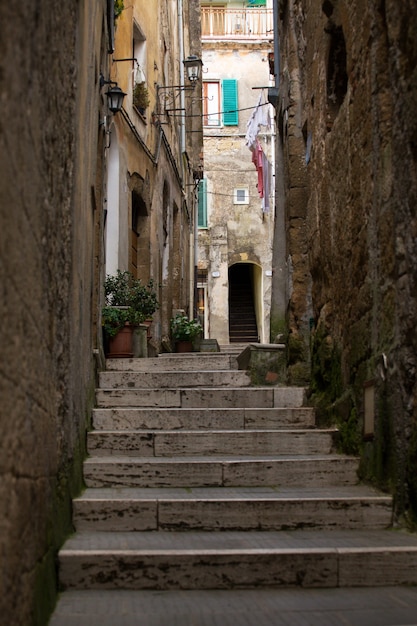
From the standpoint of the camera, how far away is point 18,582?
2.30 meters

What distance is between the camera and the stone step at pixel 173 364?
305 inches

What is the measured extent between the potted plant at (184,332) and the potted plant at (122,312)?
10.2 feet

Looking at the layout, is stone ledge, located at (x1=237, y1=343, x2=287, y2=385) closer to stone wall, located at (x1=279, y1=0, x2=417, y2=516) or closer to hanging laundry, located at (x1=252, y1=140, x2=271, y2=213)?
stone wall, located at (x1=279, y1=0, x2=417, y2=516)

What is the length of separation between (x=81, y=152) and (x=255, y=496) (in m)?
2.26

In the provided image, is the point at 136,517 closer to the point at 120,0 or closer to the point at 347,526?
the point at 347,526

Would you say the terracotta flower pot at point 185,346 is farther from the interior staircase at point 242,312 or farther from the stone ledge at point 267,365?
A: the interior staircase at point 242,312

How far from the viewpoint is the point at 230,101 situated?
80.3ft

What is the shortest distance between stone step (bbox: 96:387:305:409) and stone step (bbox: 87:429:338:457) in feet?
2.75

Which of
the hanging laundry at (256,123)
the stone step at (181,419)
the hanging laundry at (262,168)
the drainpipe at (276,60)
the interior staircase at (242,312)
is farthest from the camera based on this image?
the interior staircase at (242,312)

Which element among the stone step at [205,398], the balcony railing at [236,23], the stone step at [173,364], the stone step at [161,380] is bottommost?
the stone step at [205,398]

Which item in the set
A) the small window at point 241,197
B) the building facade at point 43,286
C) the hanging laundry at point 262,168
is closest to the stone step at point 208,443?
the building facade at point 43,286

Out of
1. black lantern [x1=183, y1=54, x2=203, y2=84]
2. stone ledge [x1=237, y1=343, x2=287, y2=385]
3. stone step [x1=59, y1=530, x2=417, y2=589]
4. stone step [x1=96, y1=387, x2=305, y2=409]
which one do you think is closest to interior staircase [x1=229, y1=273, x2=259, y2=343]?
black lantern [x1=183, y1=54, x2=203, y2=84]

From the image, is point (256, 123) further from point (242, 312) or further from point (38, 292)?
point (38, 292)

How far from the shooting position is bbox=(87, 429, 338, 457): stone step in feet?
17.4
